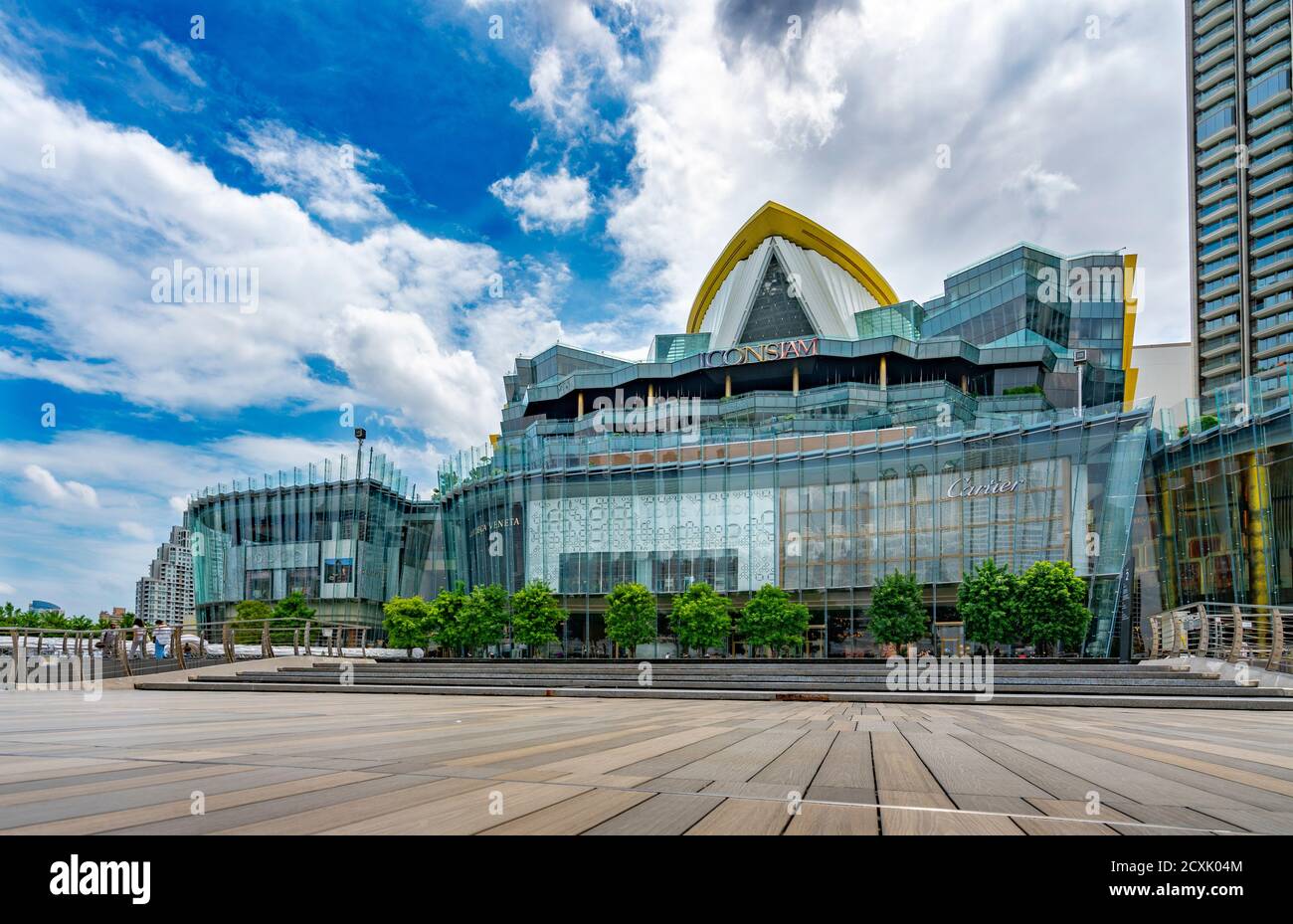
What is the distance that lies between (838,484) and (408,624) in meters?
24.4

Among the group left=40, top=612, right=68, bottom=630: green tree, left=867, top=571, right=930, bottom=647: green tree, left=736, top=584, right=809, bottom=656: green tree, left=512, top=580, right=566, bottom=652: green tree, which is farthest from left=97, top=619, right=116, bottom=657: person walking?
left=867, top=571, right=930, bottom=647: green tree

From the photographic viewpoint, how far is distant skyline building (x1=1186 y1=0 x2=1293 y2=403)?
78.1 metres

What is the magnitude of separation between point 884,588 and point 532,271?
58849 mm

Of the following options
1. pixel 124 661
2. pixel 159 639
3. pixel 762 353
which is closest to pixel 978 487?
pixel 762 353

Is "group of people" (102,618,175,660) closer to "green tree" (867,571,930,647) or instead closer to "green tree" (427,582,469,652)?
"green tree" (427,582,469,652)

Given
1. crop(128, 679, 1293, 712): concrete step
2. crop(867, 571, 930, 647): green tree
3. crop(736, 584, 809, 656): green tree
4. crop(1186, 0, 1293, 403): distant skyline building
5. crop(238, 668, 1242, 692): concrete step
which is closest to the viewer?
crop(128, 679, 1293, 712): concrete step

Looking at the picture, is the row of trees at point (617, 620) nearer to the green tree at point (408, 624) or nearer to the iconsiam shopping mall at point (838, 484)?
the green tree at point (408, 624)

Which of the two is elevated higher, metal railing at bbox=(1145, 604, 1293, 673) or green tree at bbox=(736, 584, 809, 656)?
metal railing at bbox=(1145, 604, 1293, 673)

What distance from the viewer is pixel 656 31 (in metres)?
29.0

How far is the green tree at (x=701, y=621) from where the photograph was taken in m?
39.5

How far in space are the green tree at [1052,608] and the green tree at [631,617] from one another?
1795 cm

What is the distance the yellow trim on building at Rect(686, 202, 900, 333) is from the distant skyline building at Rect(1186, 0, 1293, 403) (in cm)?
3313

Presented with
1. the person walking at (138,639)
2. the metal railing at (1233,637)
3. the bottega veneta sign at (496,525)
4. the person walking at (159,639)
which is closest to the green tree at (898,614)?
the metal railing at (1233,637)
